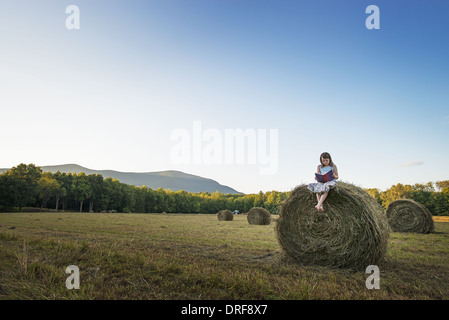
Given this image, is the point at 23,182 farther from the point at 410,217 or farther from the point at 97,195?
the point at 410,217

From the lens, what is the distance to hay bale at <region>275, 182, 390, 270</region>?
6.07 meters

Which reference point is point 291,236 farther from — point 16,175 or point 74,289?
point 16,175

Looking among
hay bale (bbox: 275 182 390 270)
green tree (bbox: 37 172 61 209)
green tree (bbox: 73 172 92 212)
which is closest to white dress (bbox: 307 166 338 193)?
hay bale (bbox: 275 182 390 270)

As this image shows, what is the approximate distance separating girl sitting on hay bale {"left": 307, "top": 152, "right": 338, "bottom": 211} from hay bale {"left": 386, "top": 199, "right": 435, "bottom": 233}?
12.9 m

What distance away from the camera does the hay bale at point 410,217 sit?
15.1 meters

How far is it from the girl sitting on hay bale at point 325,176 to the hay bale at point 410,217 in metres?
12.9

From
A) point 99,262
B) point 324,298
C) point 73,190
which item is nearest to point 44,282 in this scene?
point 99,262

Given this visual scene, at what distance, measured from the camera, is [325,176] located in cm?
627

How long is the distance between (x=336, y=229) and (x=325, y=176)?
1.42 meters

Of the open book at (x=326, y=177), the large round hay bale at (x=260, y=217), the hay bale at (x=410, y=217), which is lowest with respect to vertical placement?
the large round hay bale at (x=260, y=217)

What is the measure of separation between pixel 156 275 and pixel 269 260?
327 centimetres

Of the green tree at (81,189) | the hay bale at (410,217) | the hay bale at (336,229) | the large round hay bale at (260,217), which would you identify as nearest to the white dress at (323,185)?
the hay bale at (336,229)

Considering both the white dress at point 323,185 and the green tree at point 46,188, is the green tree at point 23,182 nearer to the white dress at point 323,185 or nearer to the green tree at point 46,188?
the green tree at point 46,188

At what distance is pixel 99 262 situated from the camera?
16.9 feet
